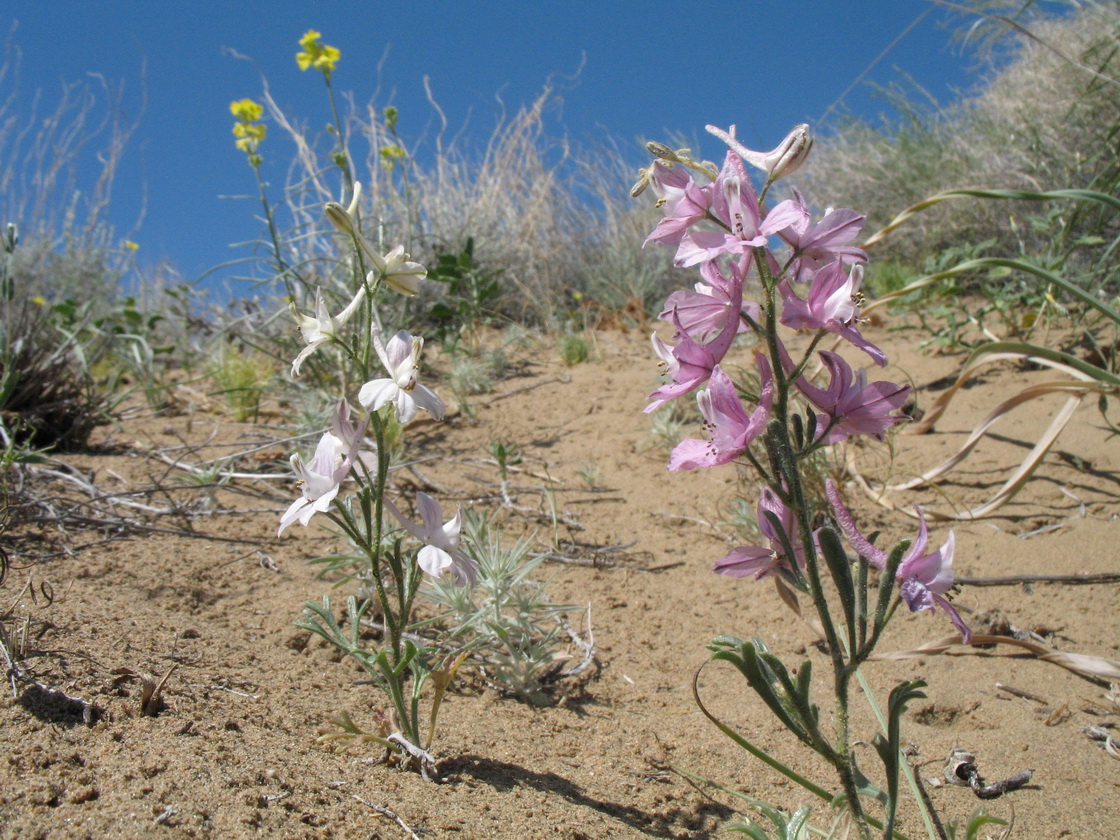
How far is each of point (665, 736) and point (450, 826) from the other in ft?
2.13

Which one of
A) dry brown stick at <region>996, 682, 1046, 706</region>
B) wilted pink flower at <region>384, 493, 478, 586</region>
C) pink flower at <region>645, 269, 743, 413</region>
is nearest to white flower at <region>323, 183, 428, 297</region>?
wilted pink flower at <region>384, 493, 478, 586</region>

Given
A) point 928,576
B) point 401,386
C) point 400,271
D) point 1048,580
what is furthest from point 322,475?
point 1048,580

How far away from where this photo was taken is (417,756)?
1286mm

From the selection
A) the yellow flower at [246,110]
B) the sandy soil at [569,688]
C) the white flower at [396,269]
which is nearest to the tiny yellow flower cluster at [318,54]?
the yellow flower at [246,110]

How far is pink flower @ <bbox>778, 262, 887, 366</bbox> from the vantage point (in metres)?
0.96

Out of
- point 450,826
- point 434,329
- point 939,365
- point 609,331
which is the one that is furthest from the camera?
point 609,331

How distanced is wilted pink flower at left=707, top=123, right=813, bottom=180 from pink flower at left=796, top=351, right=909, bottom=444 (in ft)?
0.90

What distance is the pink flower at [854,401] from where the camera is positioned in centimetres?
101

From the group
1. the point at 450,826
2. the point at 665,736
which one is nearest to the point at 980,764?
the point at 665,736

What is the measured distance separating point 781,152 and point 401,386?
660mm

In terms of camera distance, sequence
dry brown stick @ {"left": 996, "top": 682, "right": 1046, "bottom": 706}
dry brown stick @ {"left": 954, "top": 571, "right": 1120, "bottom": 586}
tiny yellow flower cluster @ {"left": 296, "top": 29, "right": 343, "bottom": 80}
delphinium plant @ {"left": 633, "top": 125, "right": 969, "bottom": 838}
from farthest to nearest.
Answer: tiny yellow flower cluster @ {"left": 296, "top": 29, "right": 343, "bottom": 80}, dry brown stick @ {"left": 954, "top": 571, "right": 1120, "bottom": 586}, dry brown stick @ {"left": 996, "top": 682, "right": 1046, "bottom": 706}, delphinium plant @ {"left": 633, "top": 125, "right": 969, "bottom": 838}

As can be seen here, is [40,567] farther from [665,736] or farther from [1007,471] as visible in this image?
[1007,471]

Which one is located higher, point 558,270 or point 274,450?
point 558,270

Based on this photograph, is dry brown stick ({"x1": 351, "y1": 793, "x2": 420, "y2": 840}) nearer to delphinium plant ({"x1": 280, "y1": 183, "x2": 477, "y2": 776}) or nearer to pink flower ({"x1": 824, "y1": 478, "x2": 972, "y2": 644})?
delphinium plant ({"x1": 280, "y1": 183, "x2": 477, "y2": 776})
